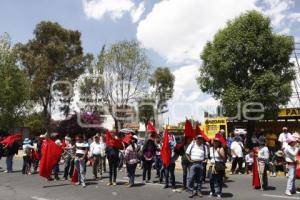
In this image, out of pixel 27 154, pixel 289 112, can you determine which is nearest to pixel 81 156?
pixel 27 154

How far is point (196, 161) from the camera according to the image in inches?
551

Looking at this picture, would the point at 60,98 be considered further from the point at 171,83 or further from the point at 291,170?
the point at 291,170

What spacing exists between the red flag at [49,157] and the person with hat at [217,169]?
21.7ft

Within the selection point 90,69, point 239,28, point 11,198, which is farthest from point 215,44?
point 11,198

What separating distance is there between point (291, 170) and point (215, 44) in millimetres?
18482

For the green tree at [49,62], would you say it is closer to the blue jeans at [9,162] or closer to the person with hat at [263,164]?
the blue jeans at [9,162]

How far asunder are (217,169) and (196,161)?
628mm

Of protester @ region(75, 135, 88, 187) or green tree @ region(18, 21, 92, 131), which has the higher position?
green tree @ region(18, 21, 92, 131)

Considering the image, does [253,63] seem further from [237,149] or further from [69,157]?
[69,157]

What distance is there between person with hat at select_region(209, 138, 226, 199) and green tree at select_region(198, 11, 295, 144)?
16.5 meters

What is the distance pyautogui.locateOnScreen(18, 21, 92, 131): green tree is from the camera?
1871 inches

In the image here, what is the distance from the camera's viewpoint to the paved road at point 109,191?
1419 centimetres

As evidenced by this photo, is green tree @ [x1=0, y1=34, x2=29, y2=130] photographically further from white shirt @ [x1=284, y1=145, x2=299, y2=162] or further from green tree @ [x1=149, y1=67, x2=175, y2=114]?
white shirt @ [x1=284, y1=145, x2=299, y2=162]

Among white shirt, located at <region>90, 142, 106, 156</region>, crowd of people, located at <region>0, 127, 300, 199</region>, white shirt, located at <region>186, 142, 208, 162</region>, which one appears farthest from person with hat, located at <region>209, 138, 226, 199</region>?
white shirt, located at <region>90, 142, 106, 156</region>
